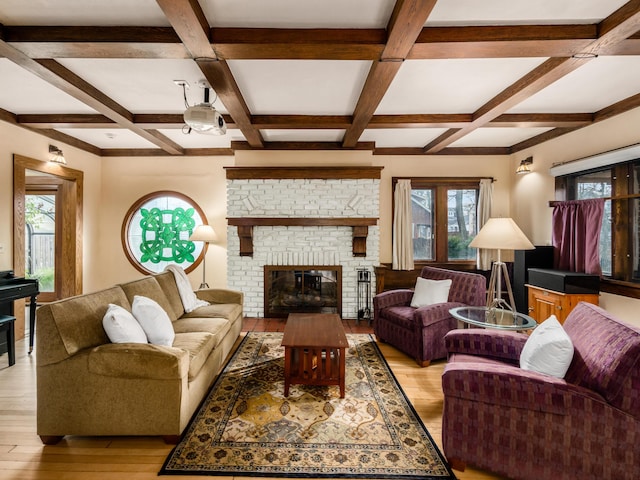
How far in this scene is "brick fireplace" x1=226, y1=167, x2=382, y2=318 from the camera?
4895 millimetres

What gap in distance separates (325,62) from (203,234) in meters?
3.28

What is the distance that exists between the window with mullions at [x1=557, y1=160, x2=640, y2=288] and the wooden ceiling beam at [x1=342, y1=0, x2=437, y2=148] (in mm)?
2721

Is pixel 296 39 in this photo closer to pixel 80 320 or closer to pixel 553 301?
pixel 80 320

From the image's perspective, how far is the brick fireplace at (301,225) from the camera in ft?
16.1

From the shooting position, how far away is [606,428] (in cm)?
154

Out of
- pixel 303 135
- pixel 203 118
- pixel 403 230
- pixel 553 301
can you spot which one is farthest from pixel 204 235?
pixel 553 301

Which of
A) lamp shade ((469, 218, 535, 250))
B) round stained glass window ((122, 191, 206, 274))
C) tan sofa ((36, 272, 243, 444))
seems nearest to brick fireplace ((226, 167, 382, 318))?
round stained glass window ((122, 191, 206, 274))

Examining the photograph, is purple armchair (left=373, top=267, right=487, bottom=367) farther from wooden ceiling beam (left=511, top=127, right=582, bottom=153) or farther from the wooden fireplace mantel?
wooden ceiling beam (left=511, top=127, right=582, bottom=153)

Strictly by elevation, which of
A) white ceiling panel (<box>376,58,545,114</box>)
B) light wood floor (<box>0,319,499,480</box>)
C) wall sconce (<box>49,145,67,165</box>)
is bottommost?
light wood floor (<box>0,319,499,480</box>)

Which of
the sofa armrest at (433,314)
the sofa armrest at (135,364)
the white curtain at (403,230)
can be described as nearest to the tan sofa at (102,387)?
the sofa armrest at (135,364)

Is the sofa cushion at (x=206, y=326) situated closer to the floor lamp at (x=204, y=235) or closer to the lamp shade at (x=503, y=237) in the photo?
the floor lamp at (x=204, y=235)

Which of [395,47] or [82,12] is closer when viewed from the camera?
[82,12]

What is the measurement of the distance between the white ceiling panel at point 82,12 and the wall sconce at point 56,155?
271cm

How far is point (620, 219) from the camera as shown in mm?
3469
